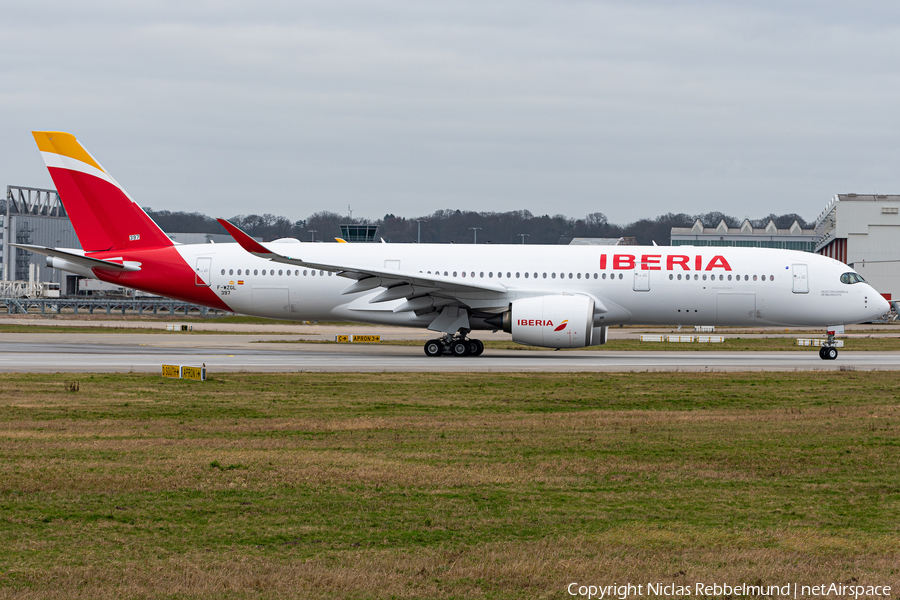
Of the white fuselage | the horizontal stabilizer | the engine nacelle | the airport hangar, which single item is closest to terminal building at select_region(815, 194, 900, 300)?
the airport hangar

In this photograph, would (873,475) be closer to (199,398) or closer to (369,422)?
(369,422)

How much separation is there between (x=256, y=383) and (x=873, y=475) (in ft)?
43.0

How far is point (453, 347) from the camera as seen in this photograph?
2958 centimetres

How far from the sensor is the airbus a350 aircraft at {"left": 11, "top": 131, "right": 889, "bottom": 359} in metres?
29.6

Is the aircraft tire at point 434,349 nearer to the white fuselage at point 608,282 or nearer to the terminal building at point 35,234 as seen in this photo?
the white fuselage at point 608,282

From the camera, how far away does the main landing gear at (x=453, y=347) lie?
29.5 m

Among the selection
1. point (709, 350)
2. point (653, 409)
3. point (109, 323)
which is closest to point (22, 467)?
point (653, 409)

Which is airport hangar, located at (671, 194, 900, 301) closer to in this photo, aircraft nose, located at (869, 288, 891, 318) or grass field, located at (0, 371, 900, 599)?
aircraft nose, located at (869, 288, 891, 318)

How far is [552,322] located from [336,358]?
270 inches

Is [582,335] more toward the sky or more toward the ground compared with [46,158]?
more toward the ground

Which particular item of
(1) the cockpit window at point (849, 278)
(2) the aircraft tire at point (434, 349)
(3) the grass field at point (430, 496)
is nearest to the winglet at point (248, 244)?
(2) the aircraft tire at point (434, 349)

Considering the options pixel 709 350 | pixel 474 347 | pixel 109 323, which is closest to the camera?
pixel 474 347

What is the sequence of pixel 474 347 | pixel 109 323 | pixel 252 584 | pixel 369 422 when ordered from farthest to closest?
pixel 109 323 → pixel 474 347 → pixel 369 422 → pixel 252 584

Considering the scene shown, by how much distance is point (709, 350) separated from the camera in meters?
34.3
